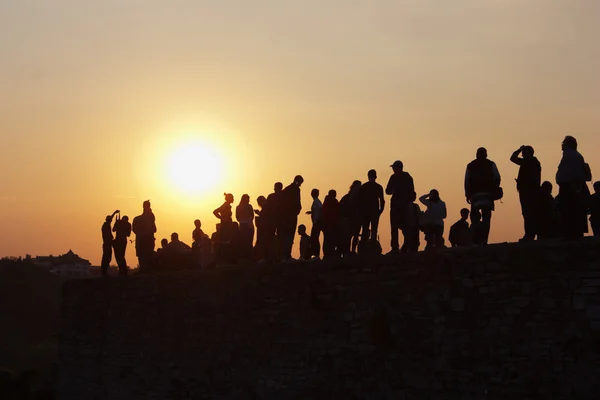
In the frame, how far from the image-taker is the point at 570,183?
1065 centimetres

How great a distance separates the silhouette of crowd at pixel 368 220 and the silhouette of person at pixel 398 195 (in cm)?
1

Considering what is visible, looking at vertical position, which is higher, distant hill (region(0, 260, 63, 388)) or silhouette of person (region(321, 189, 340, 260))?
distant hill (region(0, 260, 63, 388))

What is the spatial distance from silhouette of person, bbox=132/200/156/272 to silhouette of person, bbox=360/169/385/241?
6397 mm

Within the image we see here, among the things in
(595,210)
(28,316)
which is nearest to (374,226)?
(595,210)

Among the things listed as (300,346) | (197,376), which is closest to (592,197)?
(300,346)

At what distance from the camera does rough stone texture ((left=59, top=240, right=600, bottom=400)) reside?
998 cm

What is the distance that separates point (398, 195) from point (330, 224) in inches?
64.7

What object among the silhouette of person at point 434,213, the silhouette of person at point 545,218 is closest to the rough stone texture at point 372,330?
the silhouette of person at point 545,218

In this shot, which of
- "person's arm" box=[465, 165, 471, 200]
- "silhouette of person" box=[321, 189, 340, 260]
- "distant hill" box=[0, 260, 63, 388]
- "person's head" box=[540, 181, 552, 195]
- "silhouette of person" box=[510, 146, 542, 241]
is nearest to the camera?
"silhouette of person" box=[510, 146, 542, 241]

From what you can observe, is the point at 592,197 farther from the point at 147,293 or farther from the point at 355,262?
the point at 147,293

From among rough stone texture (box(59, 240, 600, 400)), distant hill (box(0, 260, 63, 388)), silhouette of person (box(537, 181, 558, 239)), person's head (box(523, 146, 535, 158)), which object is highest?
distant hill (box(0, 260, 63, 388))

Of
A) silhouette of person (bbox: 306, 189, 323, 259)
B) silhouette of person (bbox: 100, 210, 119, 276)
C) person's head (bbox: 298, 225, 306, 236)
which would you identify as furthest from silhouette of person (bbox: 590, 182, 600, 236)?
silhouette of person (bbox: 100, 210, 119, 276)

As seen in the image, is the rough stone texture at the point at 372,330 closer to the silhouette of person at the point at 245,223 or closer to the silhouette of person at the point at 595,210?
the silhouette of person at the point at 245,223

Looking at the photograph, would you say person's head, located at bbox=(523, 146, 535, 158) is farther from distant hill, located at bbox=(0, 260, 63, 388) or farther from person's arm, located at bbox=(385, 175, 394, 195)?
distant hill, located at bbox=(0, 260, 63, 388)
